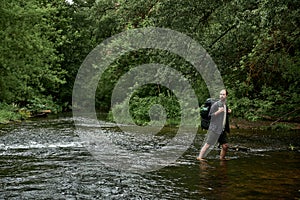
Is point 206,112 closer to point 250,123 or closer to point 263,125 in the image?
point 263,125

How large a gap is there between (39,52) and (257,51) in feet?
55.5

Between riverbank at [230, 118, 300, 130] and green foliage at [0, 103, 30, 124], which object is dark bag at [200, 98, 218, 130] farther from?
green foliage at [0, 103, 30, 124]

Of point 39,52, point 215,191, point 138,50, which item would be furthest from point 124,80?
point 215,191

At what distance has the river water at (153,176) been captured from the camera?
264 inches

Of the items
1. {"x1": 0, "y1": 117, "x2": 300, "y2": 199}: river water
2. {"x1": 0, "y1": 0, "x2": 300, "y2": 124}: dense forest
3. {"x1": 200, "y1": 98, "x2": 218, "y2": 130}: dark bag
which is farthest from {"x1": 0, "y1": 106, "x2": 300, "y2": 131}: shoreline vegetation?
{"x1": 200, "y1": 98, "x2": 218, "y2": 130}: dark bag

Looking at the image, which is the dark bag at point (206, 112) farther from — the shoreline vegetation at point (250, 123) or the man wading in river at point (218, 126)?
the shoreline vegetation at point (250, 123)

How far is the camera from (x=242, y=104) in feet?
55.5

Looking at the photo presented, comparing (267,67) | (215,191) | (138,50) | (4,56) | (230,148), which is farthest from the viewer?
(138,50)

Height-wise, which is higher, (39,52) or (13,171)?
(39,52)

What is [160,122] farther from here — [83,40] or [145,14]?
[83,40]

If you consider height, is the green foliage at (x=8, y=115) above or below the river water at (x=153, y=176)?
above

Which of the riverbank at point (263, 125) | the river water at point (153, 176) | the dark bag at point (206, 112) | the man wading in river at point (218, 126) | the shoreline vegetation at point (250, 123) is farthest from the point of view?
the shoreline vegetation at point (250, 123)

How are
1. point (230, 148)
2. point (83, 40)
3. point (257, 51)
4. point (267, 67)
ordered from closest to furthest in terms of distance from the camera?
point (230, 148), point (257, 51), point (267, 67), point (83, 40)

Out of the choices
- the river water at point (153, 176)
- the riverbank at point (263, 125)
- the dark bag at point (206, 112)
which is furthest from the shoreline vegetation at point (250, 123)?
the dark bag at point (206, 112)
